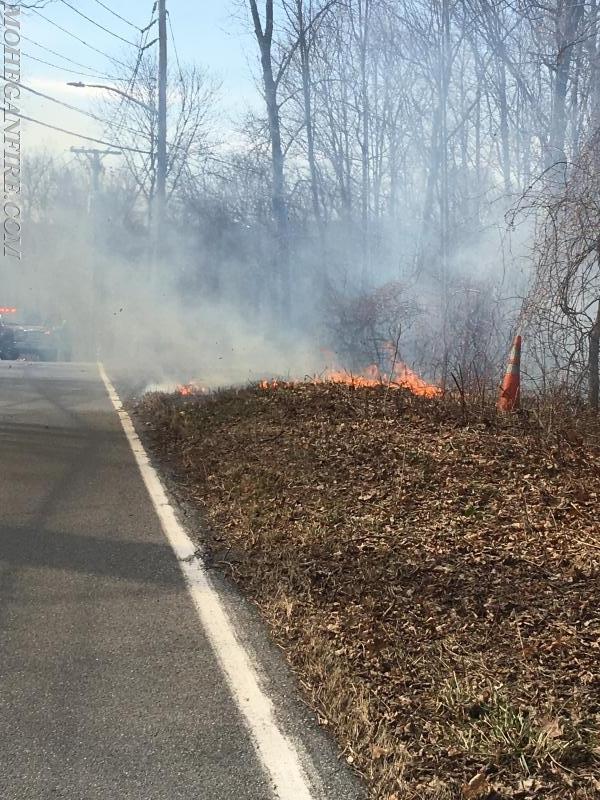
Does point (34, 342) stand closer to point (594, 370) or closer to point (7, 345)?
point (7, 345)

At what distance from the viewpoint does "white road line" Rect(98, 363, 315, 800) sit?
2.45 m

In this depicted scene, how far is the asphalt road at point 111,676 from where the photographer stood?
2.42 metres

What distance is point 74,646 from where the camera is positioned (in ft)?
→ 11.1

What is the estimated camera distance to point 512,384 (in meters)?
6.65

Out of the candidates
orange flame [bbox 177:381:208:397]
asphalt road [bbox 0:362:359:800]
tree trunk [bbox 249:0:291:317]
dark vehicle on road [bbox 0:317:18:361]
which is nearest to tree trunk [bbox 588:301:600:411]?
asphalt road [bbox 0:362:359:800]

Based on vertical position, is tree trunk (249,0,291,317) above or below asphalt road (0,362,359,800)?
above

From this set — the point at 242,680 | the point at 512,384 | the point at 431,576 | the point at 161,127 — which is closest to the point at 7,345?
the point at 161,127

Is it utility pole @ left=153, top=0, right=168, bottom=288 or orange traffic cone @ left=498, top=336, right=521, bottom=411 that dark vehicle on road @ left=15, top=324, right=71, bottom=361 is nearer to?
utility pole @ left=153, top=0, right=168, bottom=288

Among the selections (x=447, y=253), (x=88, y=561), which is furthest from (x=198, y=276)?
(x=88, y=561)

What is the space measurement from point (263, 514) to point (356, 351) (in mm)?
10495

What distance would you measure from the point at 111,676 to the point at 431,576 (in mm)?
1781

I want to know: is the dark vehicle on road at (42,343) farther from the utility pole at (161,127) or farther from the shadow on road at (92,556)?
the shadow on road at (92,556)

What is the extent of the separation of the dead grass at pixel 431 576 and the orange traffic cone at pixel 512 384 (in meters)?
0.22

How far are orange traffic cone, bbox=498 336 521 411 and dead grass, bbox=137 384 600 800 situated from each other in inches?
8.6
